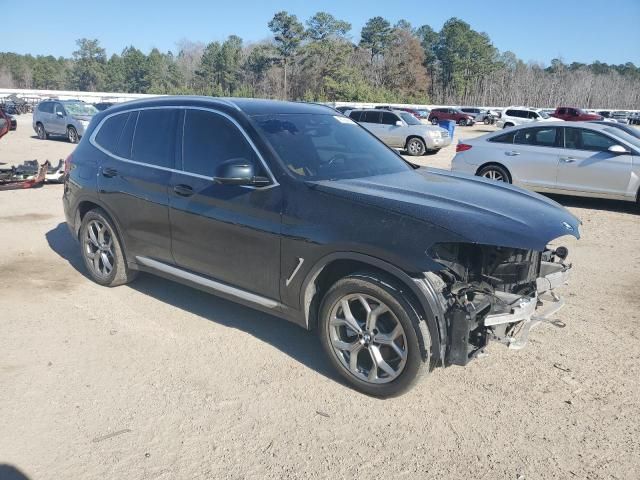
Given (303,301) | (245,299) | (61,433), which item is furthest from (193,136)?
(61,433)

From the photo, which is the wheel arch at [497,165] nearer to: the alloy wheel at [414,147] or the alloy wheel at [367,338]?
the alloy wheel at [367,338]

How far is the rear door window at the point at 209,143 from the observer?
409cm

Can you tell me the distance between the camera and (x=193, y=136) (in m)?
4.41

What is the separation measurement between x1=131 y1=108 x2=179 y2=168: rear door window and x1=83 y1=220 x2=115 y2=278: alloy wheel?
918 millimetres

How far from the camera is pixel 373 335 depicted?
345 cm

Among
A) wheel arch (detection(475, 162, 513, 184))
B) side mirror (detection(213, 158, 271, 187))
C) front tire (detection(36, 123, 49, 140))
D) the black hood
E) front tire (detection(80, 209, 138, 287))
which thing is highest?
side mirror (detection(213, 158, 271, 187))

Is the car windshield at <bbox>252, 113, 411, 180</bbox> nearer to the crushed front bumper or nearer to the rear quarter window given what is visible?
the crushed front bumper

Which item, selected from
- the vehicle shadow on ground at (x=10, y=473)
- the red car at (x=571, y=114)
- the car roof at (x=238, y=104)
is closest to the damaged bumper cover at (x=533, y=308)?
the car roof at (x=238, y=104)

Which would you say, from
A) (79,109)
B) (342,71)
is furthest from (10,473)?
(342,71)

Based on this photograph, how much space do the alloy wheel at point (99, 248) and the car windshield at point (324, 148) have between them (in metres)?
2.18

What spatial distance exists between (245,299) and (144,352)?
88cm

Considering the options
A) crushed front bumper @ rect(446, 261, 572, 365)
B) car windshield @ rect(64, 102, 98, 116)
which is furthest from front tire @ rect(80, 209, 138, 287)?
car windshield @ rect(64, 102, 98, 116)

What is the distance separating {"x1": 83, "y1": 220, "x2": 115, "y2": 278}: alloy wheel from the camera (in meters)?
5.31

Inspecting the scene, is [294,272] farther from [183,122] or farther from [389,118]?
[389,118]
